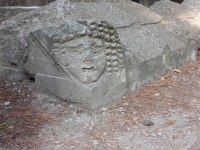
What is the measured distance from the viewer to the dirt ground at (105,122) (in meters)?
1.64

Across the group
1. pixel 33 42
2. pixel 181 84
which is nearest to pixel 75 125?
pixel 33 42

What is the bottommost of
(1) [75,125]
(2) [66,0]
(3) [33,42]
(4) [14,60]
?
(1) [75,125]

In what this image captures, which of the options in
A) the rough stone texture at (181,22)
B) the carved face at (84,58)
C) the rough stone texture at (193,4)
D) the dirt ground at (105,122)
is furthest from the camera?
the rough stone texture at (193,4)

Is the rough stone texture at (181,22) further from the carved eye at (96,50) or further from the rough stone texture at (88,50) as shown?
the carved eye at (96,50)

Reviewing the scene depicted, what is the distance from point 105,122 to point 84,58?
464mm

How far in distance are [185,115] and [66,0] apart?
1.46 metres

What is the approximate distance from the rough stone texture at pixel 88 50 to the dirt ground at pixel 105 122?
4.5 inches

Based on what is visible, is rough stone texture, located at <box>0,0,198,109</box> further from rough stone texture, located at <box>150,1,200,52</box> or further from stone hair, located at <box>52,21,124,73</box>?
rough stone texture, located at <box>150,1,200,52</box>

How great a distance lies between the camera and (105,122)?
6.21 feet

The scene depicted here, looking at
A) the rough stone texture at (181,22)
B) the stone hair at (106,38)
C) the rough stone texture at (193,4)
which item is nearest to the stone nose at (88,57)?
the stone hair at (106,38)

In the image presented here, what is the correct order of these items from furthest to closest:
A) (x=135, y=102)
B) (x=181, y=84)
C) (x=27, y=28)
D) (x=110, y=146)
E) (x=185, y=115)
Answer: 1. (x=181, y=84)
2. (x=27, y=28)
3. (x=135, y=102)
4. (x=185, y=115)
5. (x=110, y=146)

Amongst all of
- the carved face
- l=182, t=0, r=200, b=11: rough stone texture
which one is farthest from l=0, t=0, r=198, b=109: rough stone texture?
l=182, t=0, r=200, b=11: rough stone texture

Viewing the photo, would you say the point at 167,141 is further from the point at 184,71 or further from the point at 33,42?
the point at 184,71

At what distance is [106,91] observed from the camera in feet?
6.90
